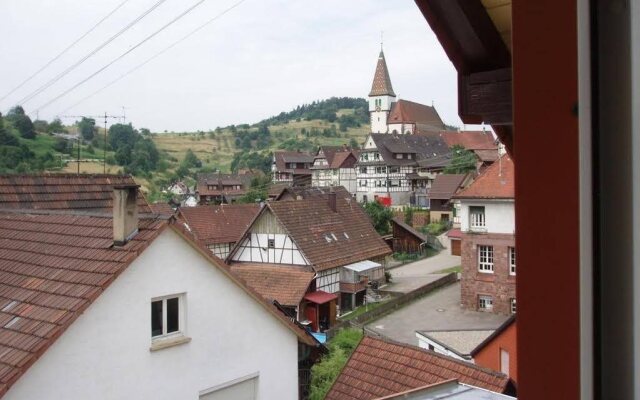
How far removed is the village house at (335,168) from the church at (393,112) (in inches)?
960

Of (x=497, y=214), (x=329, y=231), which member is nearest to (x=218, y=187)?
(x=329, y=231)

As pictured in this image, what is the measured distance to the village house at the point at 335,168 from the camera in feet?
177

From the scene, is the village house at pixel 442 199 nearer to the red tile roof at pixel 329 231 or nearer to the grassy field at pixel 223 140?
the red tile roof at pixel 329 231

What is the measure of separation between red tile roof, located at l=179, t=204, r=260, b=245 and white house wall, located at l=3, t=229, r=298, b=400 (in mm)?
19911

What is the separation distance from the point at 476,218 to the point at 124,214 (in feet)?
52.0

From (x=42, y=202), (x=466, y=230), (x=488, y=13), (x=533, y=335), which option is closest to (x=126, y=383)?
(x=42, y=202)

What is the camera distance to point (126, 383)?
23.3 ft

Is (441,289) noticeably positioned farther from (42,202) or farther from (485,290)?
(42,202)

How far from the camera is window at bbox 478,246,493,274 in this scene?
20.9 metres

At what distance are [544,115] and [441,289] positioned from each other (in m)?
26.3

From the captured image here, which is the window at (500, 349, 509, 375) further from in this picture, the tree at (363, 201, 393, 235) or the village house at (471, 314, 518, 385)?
the tree at (363, 201, 393, 235)

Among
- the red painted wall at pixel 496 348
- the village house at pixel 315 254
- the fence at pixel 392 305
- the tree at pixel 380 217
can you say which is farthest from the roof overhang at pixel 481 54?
the tree at pixel 380 217

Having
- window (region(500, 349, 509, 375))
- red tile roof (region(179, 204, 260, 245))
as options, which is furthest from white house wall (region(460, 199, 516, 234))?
red tile roof (region(179, 204, 260, 245))

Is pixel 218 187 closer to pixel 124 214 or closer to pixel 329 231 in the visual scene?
pixel 329 231
